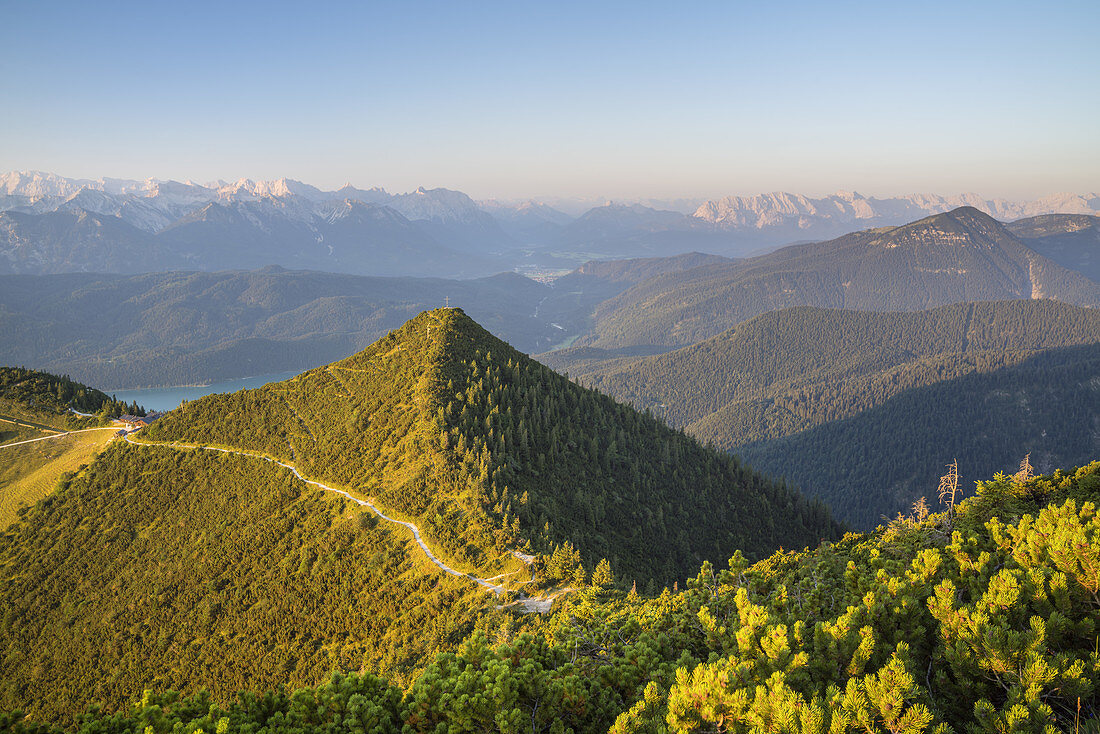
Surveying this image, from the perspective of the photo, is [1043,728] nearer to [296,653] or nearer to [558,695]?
[558,695]

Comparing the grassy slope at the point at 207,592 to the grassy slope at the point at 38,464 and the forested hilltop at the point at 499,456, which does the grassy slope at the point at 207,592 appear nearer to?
the forested hilltop at the point at 499,456

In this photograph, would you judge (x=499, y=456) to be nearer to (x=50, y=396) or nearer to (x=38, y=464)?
(x=38, y=464)

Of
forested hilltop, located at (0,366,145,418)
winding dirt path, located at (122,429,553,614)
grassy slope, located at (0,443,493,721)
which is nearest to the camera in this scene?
winding dirt path, located at (122,429,553,614)

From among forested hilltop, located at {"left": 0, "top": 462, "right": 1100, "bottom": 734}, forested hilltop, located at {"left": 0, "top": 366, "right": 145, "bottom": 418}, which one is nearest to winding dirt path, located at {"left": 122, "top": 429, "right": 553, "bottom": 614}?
forested hilltop, located at {"left": 0, "top": 462, "right": 1100, "bottom": 734}

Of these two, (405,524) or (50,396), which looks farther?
(50,396)

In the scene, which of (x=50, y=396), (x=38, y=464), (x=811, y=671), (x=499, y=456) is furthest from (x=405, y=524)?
(x=50, y=396)

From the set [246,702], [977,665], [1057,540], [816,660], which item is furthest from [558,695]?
[1057,540]

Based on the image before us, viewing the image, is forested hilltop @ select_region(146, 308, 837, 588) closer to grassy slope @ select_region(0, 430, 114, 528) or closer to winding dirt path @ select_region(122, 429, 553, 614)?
winding dirt path @ select_region(122, 429, 553, 614)
